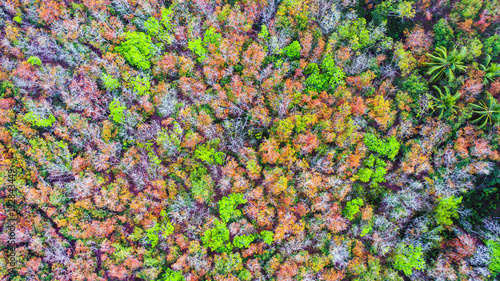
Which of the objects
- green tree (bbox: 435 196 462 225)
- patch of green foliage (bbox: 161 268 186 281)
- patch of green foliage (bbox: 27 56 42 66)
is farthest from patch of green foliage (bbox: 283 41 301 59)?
patch of green foliage (bbox: 27 56 42 66)

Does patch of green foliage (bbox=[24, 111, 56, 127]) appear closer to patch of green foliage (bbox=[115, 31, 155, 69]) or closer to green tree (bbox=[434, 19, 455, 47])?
patch of green foliage (bbox=[115, 31, 155, 69])

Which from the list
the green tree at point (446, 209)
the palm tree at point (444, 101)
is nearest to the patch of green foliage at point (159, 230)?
the green tree at point (446, 209)

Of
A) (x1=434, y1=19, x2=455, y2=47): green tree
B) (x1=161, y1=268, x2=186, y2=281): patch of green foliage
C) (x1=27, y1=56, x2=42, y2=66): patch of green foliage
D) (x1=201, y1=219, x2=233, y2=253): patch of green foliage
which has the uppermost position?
(x1=434, y1=19, x2=455, y2=47): green tree

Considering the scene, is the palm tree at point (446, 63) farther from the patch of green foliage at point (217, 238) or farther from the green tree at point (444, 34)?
the patch of green foliage at point (217, 238)

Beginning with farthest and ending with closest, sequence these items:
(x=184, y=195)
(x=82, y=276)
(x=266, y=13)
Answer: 1. (x=266, y=13)
2. (x=184, y=195)
3. (x=82, y=276)

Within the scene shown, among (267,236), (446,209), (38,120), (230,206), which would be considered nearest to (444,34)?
(446,209)

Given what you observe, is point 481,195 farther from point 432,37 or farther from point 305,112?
point 305,112

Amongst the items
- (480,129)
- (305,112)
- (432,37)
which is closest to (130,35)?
(305,112)
